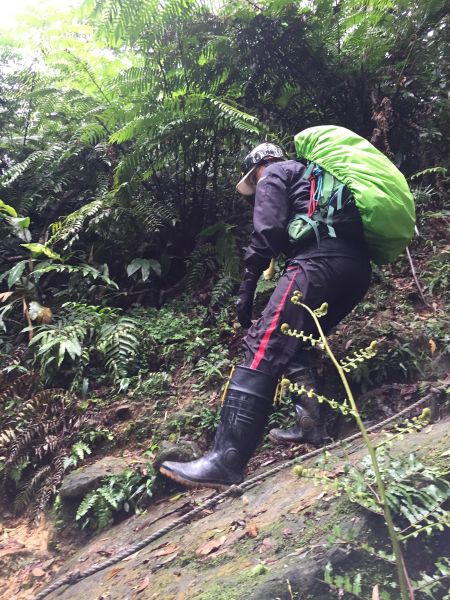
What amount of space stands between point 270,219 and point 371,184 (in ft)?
1.88

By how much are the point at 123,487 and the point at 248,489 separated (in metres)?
0.95

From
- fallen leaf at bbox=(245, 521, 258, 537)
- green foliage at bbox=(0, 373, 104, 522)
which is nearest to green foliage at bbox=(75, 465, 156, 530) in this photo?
green foliage at bbox=(0, 373, 104, 522)

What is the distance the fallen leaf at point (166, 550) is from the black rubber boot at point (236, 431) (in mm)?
336

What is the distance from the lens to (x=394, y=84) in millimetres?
5113

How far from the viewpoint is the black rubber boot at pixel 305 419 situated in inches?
115

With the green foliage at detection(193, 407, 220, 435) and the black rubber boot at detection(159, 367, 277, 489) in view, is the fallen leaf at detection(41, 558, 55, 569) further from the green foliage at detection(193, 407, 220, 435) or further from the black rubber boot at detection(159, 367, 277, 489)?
the green foliage at detection(193, 407, 220, 435)

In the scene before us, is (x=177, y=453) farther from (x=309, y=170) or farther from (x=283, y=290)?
(x=309, y=170)

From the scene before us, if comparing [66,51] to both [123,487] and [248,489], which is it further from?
[248,489]

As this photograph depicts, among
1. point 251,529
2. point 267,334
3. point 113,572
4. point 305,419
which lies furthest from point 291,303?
point 113,572

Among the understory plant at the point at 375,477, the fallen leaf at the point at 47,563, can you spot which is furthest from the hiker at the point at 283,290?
the fallen leaf at the point at 47,563

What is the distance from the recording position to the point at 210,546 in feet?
7.10

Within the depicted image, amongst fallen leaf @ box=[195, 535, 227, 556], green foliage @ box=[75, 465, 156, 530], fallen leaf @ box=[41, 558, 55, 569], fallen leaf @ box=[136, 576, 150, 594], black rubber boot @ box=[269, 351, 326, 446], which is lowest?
fallen leaf @ box=[41, 558, 55, 569]

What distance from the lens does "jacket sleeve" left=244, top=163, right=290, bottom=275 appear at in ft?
8.88

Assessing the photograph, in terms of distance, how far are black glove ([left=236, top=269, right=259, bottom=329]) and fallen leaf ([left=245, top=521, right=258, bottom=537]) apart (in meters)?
A: 1.23
